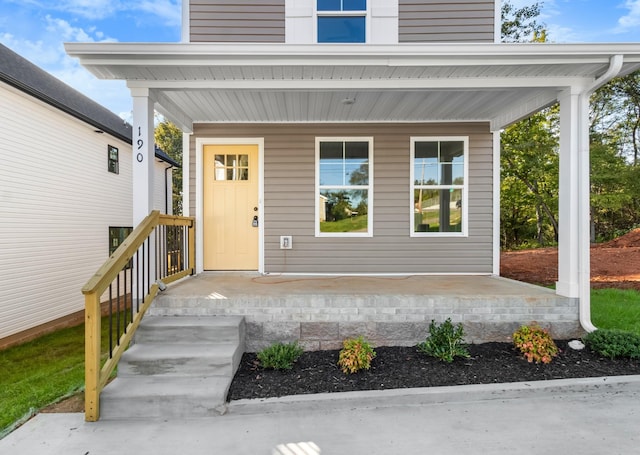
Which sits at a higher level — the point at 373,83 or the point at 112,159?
the point at 112,159

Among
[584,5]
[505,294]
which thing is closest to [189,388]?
[505,294]

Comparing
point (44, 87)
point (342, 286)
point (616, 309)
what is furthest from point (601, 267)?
point (44, 87)

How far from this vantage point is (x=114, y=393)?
2543mm

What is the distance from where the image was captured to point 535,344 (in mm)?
3121

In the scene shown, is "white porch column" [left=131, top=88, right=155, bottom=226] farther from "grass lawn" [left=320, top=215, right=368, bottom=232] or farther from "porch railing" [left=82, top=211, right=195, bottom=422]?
"grass lawn" [left=320, top=215, right=368, bottom=232]

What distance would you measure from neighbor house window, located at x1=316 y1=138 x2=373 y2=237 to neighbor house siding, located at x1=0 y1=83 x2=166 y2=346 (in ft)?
17.0

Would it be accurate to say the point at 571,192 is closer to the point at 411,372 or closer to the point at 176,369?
the point at 411,372

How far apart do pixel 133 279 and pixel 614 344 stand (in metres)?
4.72

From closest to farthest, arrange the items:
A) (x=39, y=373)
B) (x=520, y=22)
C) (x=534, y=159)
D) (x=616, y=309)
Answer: (x=39, y=373) → (x=616, y=309) → (x=534, y=159) → (x=520, y=22)

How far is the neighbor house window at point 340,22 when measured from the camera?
494 centimetres

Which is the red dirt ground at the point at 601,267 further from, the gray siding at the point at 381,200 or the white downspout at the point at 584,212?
the white downspout at the point at 584,212

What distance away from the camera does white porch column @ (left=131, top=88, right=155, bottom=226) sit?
3.48 m

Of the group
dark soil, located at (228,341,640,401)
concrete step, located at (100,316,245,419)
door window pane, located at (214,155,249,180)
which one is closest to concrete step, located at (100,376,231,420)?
concrete step, located at (100,316,245,419)

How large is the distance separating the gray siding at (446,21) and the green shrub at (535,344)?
4063mm
